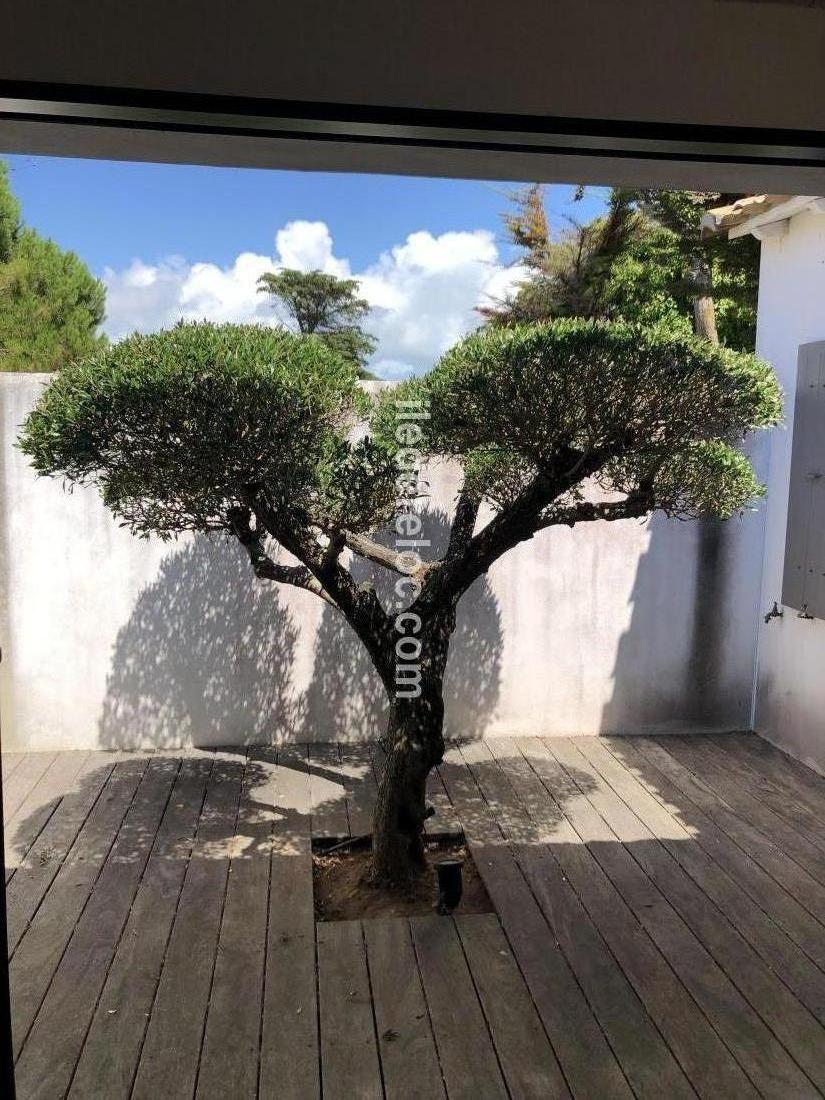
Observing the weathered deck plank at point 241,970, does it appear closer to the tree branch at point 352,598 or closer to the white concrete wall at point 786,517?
the tree branch at point 352,598

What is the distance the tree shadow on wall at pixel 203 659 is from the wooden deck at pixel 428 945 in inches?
13.5

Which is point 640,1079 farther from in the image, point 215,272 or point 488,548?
point 215,272

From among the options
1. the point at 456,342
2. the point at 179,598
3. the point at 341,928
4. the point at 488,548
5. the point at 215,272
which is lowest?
the point at 341,928

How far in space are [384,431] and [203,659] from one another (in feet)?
6.24

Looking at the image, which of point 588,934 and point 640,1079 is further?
point 588,934

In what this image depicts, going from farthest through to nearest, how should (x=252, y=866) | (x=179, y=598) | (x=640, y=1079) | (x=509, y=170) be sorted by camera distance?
1. (x=179, y=598)
2. (x=252, y=866)
3. (x=640, y=1079)
4. (x=509, y=170)

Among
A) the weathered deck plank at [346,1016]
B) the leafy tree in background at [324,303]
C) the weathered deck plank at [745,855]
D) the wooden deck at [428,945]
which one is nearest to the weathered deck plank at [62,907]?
the wooden deck at [428,945]

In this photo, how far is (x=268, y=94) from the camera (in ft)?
3.20

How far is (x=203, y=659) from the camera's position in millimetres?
4203

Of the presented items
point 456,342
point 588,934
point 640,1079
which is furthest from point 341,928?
point 456,342

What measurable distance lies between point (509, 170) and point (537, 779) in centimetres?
306

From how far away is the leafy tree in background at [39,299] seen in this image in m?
7.46

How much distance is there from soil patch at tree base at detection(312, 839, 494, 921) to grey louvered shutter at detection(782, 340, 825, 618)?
2044mm

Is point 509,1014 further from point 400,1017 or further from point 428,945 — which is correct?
point 428,945
